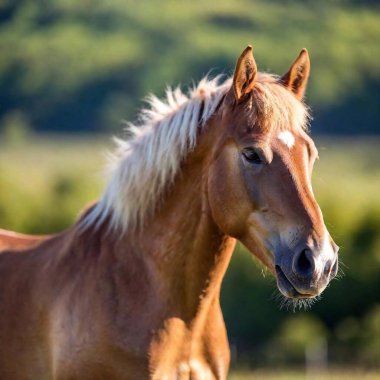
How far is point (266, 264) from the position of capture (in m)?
5.62

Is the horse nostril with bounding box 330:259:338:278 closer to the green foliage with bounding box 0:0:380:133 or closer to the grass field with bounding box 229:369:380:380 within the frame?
the grass field with bounding box 229:369:380:380

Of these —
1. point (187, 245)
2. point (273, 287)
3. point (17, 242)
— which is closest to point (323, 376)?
point (17, 242)

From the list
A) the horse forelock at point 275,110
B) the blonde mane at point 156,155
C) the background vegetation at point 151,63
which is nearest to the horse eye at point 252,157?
the horse forelock at point 275,110

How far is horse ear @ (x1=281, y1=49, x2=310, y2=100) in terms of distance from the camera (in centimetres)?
613

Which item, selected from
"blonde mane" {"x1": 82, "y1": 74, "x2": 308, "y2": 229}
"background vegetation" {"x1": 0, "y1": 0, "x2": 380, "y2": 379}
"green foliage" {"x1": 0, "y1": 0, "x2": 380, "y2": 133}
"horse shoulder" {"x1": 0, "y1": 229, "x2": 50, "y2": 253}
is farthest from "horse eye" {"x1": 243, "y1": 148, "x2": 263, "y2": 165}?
"green foliage" {"x1": 0, "y1": 0, "x2": 380, "y2": 133}

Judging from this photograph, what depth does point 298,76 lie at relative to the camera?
20.3 ft

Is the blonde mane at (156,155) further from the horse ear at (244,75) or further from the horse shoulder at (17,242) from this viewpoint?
the horse shoulder at (17,242)

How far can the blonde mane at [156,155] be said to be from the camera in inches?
238

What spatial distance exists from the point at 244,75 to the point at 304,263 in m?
1.28

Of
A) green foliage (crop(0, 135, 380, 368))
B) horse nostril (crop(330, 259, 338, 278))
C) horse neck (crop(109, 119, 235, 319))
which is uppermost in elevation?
green foliage (crop(0, 135, 380, 368))

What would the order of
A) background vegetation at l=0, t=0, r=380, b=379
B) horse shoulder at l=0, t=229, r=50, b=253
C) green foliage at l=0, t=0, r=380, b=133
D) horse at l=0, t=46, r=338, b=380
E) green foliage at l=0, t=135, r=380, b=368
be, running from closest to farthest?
1. horse at l=0, t=46, r=338, b=380
2. horse shoulder at l=0, t=229, r=50, b=253
3. green foliage at l=0, t=135, r=380, b=368
4. background vegetation at l=0, t=0, r=380, b=379
5. green foliage at l=0, t=0, r=380, b=133

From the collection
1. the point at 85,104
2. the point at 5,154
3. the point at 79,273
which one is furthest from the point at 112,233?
the point at 85,104

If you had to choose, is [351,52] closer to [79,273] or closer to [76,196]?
[76,196]

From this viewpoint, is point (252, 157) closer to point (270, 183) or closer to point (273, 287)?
point (270, 183)
